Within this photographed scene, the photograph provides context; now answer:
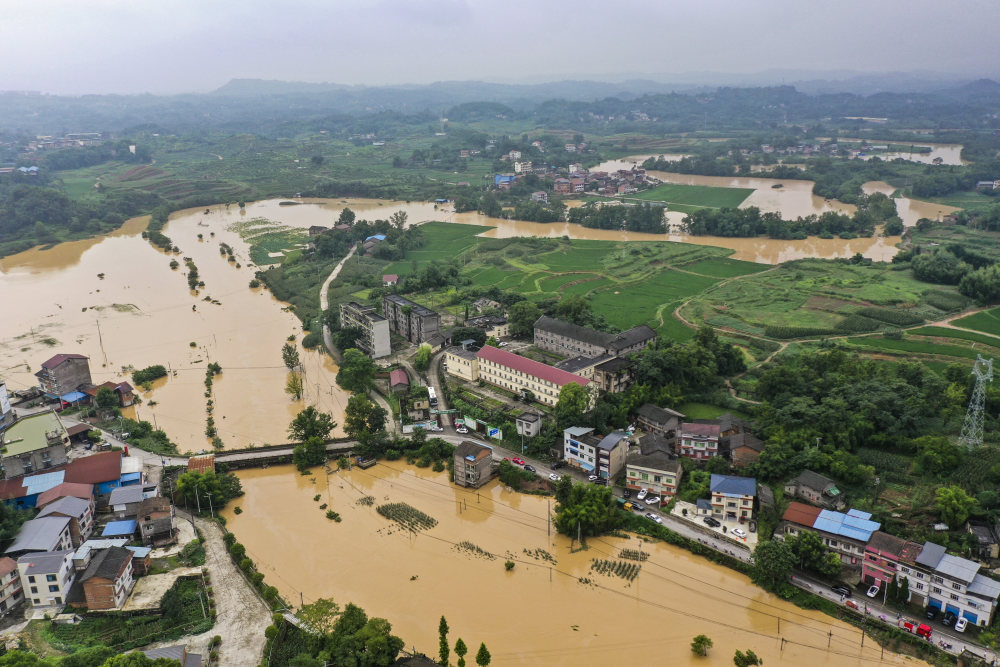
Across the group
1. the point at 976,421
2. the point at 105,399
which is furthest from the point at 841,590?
the point at 105,399

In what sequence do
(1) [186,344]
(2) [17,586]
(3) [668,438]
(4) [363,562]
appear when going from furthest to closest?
(1) [186,344]
(3) [668,438]
(4) [363,562]
(2) [17,586]

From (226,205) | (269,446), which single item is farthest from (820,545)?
(226,205)

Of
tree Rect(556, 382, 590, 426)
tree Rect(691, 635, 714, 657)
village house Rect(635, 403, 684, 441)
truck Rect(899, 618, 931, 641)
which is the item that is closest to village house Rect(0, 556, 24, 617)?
tree Rect(556, 382, 590, 426)

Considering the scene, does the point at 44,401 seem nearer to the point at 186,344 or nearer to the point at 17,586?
the point at 186,344

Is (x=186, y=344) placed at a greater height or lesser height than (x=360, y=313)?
lesser

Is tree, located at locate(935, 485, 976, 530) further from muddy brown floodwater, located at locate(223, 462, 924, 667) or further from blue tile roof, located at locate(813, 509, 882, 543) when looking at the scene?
muddy brown floodwater, located at locate(223, 462, 924, 667)

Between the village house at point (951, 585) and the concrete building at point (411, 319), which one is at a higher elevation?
the concrete building at point (411, 319)

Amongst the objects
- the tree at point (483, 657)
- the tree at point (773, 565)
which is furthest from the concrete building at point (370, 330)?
the tree at point (773, 565)

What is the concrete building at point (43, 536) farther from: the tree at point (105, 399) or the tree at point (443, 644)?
the tree at point (443, 644)
